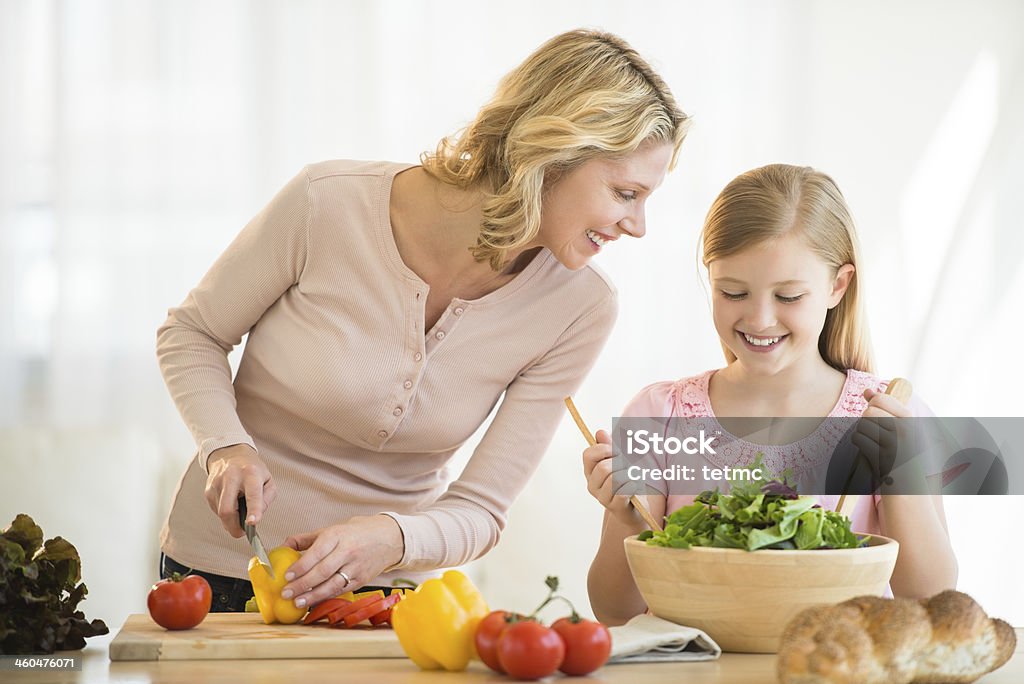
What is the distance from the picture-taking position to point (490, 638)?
3.55 ft

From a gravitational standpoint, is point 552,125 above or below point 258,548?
above

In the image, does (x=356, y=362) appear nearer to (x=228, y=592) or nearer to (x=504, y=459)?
(x=504, y=459)

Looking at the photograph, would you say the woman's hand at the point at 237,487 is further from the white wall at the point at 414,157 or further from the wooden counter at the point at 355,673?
the white wall at the point at 414,157

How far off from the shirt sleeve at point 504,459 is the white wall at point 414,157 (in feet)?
5.52

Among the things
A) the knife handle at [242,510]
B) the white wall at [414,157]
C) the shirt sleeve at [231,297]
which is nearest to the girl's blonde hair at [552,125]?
the shirt sleeve at [231,297]

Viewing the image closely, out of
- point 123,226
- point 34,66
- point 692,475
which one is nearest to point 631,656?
point 692,475

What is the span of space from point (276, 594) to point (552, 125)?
727 mm

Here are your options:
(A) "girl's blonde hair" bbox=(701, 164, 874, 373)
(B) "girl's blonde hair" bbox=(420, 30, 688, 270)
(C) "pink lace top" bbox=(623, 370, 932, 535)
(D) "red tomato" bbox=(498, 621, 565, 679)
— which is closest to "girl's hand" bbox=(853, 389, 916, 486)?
(C) "pink lace top" bbox=(623, 370, 932, 535)

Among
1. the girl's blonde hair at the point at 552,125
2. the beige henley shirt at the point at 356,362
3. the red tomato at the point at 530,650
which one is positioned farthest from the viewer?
the beige henley shirt at the point at 356,362

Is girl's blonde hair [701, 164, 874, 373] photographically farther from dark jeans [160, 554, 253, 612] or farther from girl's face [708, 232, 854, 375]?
dark jeans [160, 554, 253, 612]

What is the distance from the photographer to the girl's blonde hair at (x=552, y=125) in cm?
150

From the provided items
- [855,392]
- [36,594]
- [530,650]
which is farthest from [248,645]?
[855,392]

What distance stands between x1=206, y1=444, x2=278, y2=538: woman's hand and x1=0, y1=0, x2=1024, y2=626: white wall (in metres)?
1.82

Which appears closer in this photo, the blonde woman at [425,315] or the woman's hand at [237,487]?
the woman's hand at [237,487]
